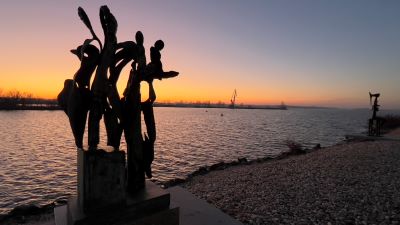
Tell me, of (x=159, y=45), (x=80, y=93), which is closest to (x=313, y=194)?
(x=159, y=45)

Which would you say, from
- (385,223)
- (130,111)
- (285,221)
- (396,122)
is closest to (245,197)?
(285,221)

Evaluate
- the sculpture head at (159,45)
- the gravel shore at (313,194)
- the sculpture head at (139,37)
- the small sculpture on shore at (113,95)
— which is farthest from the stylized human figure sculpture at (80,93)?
the gravel shore at (313,194)

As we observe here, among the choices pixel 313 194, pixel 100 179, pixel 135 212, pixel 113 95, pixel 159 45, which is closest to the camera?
pixel 100 179

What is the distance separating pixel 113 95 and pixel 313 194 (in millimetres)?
5687

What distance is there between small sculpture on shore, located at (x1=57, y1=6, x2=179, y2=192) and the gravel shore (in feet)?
8.85

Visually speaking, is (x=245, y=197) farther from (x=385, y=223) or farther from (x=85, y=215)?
(x=85, y=215)

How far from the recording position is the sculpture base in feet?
11.2

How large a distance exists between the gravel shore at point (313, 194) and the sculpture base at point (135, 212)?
2149 millimetres

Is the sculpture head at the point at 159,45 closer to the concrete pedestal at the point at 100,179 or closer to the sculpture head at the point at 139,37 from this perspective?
the sculpture head at the point at 139,37

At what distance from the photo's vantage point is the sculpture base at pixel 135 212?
3.41 m

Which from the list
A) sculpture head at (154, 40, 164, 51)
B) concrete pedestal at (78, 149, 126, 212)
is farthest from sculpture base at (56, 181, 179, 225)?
sculpture head at (154, 40, 164, 51)

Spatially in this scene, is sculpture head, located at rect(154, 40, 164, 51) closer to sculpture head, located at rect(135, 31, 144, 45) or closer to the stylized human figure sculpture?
sculpture head, located at rect(135, 31, 144, 45)

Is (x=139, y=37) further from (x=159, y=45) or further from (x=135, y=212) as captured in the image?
(x=135, y=212)

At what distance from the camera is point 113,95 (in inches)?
154
